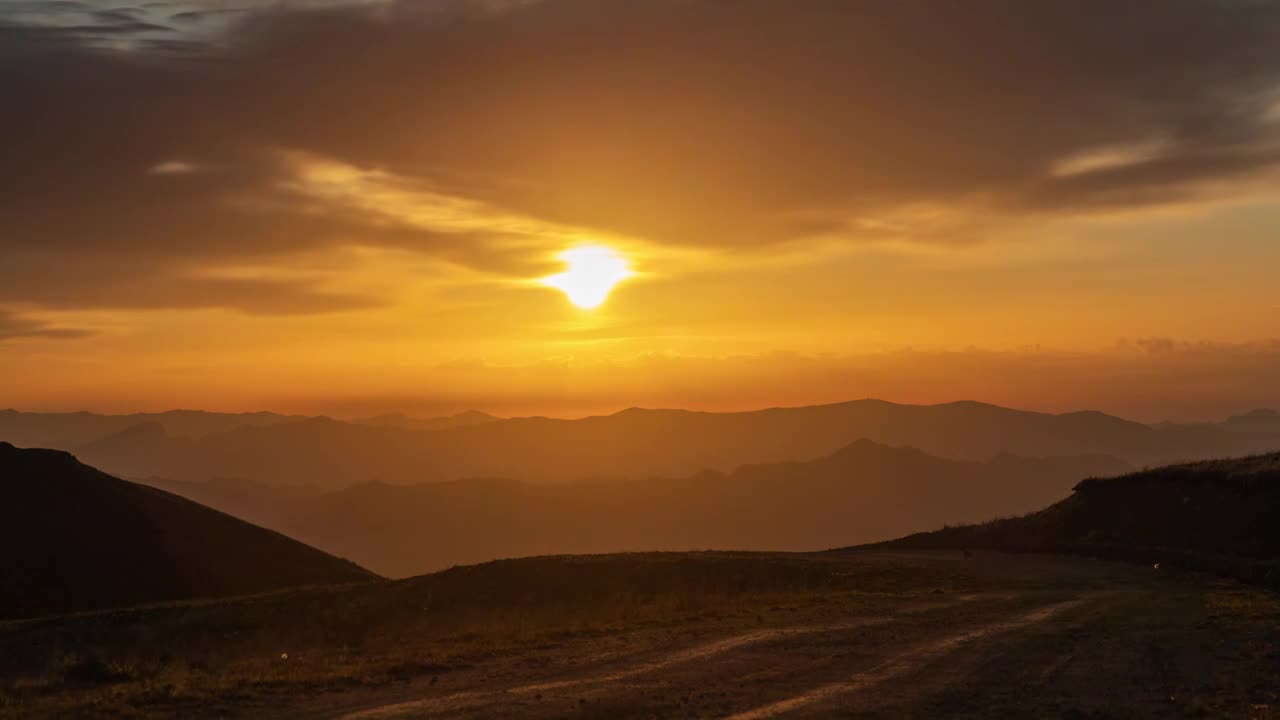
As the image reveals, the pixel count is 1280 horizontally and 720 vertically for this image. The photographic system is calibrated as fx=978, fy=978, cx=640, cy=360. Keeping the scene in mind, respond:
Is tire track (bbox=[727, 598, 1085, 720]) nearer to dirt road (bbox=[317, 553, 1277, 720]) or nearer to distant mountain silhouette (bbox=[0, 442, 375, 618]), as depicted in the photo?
dirt road (bbox=[317, 553, 1277, 720])

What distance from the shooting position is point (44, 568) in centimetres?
7094

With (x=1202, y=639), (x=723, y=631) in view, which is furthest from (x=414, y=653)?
(x=1202, y=639)

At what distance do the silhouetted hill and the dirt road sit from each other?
39.7 feet

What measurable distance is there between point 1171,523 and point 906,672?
29966 millimetres

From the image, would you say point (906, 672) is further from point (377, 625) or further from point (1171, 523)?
point (1171, 523)

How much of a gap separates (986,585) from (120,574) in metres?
64.6

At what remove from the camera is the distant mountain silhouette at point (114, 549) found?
→ 69.3 metres

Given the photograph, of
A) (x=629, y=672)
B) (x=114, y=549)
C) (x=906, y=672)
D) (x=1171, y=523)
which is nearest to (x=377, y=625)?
(x=629, y=672)

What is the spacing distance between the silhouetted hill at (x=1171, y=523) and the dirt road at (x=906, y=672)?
12.1 m

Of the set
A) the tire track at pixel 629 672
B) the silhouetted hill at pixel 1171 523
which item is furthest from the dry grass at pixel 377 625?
the silhouetted hill at pixel 1171 523

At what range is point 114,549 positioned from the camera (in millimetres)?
75500

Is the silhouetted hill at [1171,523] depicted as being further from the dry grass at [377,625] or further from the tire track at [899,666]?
the tire track at [899,666]

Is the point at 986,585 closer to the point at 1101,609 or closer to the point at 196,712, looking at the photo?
the point at 1101,609

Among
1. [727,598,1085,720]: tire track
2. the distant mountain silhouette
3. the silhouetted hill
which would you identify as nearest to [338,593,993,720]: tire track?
[727,598,1085,720]: tire track
